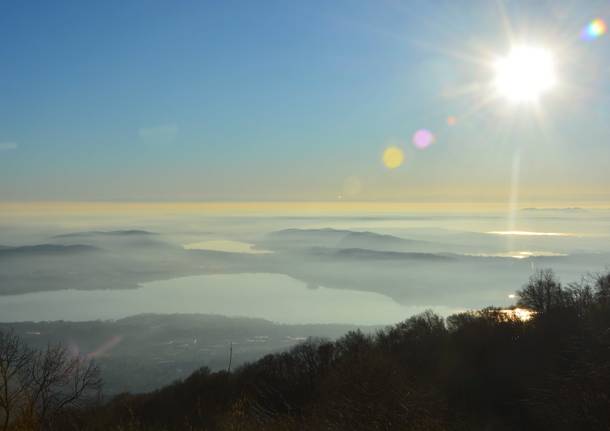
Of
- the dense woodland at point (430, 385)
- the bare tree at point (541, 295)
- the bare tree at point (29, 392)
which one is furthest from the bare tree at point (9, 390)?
the bare tree at point (541, 295)

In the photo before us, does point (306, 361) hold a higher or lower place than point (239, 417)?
lower

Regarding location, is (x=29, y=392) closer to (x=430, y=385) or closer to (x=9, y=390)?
(x=9, y=390)

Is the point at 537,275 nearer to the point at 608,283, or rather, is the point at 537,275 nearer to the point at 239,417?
the point at 608,283

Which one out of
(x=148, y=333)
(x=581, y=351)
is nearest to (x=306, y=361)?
(x=581, y=351)

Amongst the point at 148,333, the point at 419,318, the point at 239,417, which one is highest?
the point at 239,417

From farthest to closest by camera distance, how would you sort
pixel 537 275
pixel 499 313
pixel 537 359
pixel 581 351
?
pixel 537 275 → pixel 499 313 → pixel 537 359 → pixel 581 351

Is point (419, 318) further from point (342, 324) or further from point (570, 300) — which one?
point (342, 324)

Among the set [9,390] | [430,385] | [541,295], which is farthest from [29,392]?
[541,295]

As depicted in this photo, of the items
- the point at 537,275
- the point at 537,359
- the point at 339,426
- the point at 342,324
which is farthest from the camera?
the point at 342,324

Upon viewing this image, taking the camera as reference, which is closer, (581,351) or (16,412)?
(16,412)
